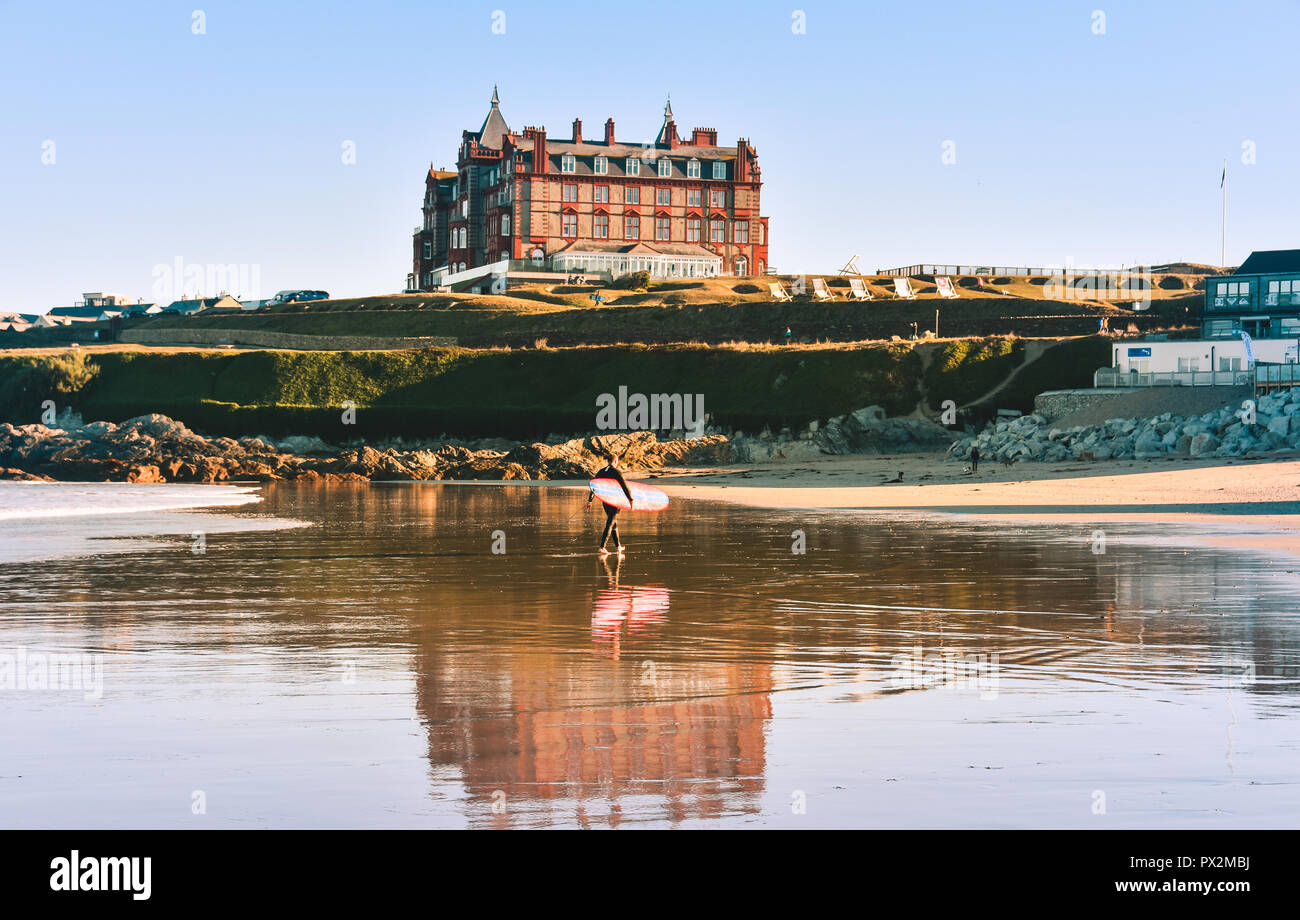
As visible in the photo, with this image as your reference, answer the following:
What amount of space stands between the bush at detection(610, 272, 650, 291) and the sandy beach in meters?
54.9

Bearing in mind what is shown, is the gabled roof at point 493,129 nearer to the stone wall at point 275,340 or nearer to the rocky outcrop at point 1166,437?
the stone wall at point 275,340

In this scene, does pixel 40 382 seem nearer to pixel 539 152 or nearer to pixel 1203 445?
pixel 539 152

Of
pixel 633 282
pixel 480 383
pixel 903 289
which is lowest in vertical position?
pixel 480 383

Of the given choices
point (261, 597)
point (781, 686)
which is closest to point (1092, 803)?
point (781, 686)

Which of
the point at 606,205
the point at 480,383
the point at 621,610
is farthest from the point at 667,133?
the point at 621,610

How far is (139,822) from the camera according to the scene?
25.5ft

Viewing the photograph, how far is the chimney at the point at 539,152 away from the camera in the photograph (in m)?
110

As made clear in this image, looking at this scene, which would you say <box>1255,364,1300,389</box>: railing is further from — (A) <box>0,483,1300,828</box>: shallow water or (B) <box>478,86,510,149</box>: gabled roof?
(B) <box>478,86,510,149</box>: gabled roof

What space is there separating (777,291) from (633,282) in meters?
12.6

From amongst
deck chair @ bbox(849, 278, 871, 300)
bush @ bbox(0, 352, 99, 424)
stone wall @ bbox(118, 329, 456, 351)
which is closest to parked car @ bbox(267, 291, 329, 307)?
stone wall @ bbox(118, 329, 456, 351)

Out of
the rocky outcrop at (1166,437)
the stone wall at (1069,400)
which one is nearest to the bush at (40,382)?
the rocky outcrop at (1166,437)

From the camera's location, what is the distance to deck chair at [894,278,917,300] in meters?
96.1

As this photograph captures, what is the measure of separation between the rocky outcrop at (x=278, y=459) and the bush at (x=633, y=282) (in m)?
45.0

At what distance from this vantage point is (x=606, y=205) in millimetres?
113438
